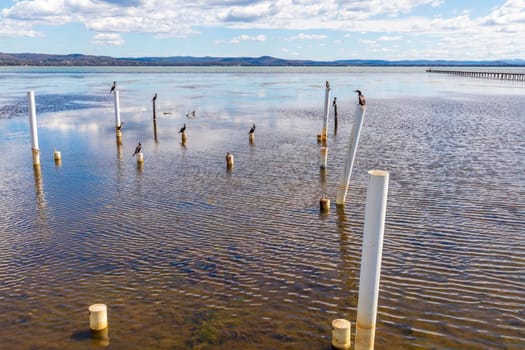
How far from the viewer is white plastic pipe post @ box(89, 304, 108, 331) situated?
9.59m

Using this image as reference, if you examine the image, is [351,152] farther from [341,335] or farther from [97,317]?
[97,317]

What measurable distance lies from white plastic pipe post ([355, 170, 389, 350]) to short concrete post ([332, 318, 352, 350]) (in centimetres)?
24

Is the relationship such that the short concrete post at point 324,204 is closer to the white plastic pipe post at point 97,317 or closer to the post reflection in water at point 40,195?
the white plastic pipe post at point 97,317

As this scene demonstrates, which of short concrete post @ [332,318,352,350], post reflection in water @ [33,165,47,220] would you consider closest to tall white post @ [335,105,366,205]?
short concrete post @ [332,318,352,350]

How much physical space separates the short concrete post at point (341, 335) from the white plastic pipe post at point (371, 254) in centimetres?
24

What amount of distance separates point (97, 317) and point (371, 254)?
5716 millimetres

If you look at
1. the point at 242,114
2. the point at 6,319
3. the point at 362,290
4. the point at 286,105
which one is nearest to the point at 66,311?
the point at 6,319

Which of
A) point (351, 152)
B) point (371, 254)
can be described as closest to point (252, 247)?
point (351, 152)

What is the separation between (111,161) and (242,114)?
2474 cm

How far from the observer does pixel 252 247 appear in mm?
14227

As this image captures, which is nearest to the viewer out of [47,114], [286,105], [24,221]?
[24,221]

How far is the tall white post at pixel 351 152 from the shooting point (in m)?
16.4

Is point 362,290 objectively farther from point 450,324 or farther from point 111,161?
point 111,161

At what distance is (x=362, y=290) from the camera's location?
8695 mm
